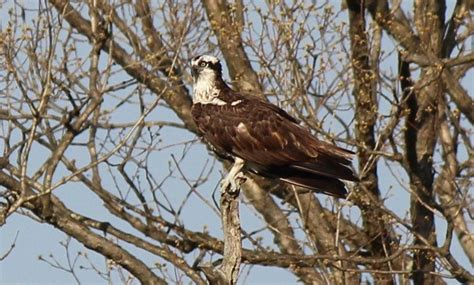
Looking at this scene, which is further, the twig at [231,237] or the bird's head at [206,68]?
the bird's head at [206,68]

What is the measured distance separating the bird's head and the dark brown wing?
30 cm

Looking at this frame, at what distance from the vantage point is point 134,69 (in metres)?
16.8

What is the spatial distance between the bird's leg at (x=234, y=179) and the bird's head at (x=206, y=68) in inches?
35.1

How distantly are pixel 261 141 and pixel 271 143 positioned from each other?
86mm

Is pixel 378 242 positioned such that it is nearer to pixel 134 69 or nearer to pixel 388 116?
pixel 388 116

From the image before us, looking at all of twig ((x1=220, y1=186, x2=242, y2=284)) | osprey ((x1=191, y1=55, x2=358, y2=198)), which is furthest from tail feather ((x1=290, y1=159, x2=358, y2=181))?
twig ((x1=220, y1=186, x2=242, y2=284))

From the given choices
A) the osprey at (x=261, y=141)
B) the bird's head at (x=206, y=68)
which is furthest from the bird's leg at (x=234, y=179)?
the bird's head at (x=206, y=68)

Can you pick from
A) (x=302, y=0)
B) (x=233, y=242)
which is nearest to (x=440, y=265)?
(x=302, y=0)

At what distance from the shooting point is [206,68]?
12625 mm

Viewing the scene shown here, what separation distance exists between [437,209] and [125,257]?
3.31m

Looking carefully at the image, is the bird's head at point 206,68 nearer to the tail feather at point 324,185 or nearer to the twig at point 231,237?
the tail feather at point 324,185

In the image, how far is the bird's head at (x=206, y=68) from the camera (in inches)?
495

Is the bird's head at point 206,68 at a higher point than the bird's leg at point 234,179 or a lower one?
higher

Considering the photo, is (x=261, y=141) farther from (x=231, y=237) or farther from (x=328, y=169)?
(x=231, y=237)
